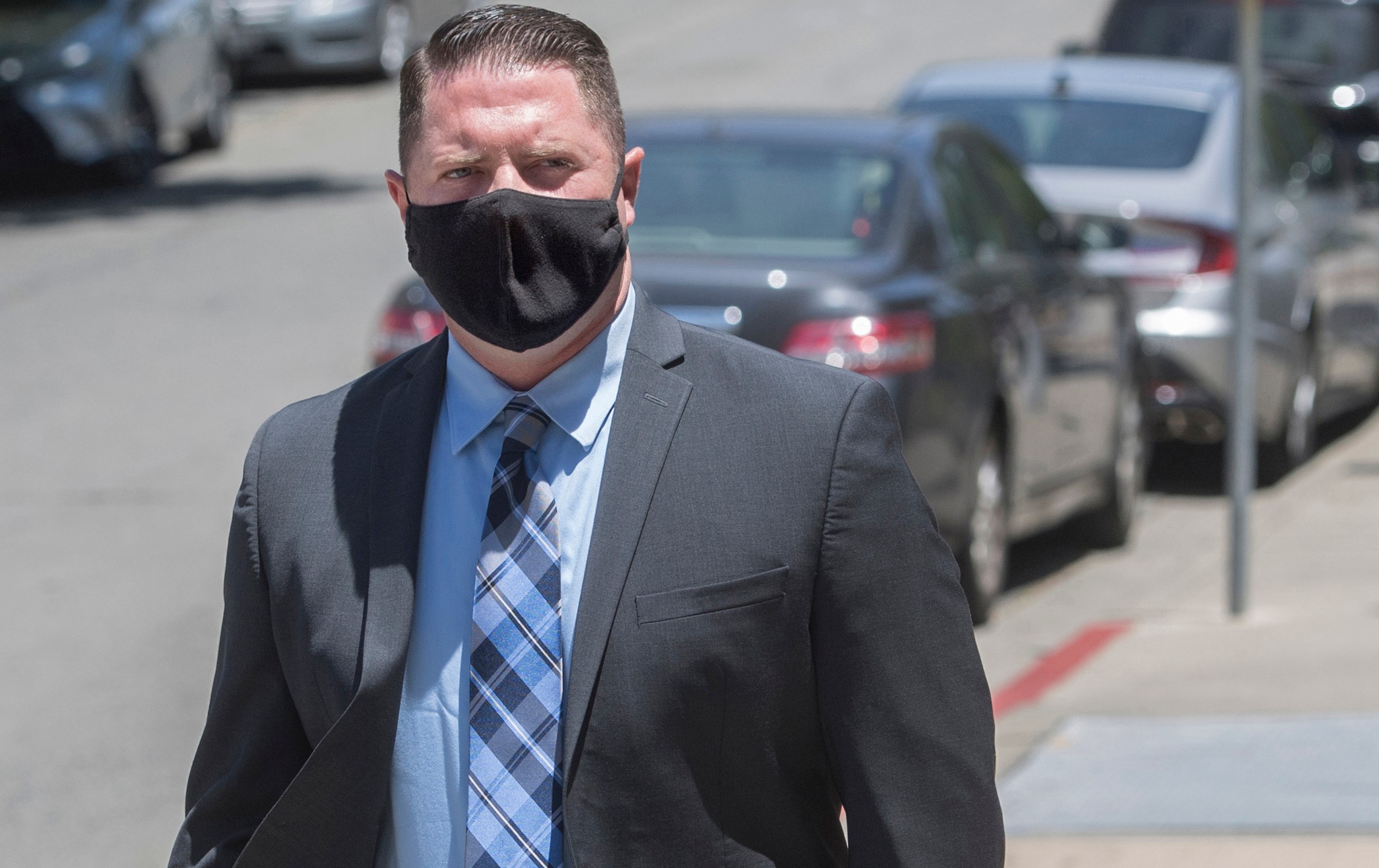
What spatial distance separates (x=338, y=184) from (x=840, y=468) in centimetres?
1448

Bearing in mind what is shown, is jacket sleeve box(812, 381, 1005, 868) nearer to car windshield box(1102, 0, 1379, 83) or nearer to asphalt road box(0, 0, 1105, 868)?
asphalt road box(0, 0, 1105, 868)

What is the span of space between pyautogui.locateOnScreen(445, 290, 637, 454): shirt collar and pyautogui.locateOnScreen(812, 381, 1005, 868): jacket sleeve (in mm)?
264

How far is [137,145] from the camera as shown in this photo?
15109 mm

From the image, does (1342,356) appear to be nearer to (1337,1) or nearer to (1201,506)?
(1201,506)

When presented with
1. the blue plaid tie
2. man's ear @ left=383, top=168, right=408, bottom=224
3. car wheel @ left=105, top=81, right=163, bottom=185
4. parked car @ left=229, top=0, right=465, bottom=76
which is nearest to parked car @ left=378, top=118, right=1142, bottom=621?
man's ear @ left=383, top=168, right=408, bottom=224

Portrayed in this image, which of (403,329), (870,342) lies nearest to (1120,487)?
(870,342)

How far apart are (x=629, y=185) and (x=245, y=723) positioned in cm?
73

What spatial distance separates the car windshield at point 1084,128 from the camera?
30.1 feet

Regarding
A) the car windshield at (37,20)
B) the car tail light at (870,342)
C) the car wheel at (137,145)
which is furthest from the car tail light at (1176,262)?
the car wheel at (137,145)

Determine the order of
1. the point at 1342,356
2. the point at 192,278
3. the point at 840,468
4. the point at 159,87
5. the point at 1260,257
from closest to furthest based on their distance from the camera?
the point at 840,468 < the point at 1260,257 < the point at 1342,356 < the point at 192,278 < the point at 159,87

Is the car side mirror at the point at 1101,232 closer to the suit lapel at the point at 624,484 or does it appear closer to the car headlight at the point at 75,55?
the suit lapel at the point at 624,484

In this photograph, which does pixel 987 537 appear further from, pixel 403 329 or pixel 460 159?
pixel 460 159

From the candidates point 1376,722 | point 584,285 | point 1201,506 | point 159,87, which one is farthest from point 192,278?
point 584,285

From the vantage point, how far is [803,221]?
21.6ft
